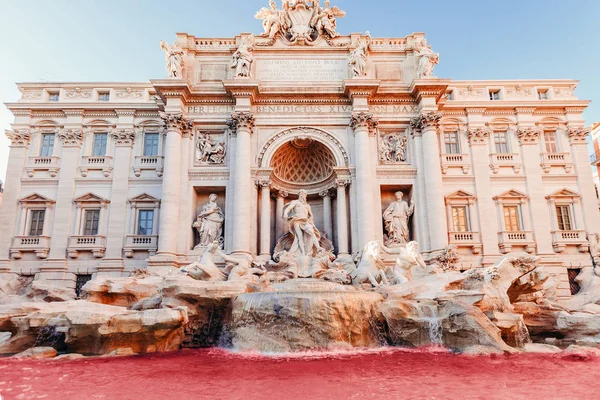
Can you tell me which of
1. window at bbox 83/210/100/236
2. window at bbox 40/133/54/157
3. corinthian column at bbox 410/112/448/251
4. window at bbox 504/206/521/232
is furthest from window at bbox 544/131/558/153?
window at bbox 40/133/54/157

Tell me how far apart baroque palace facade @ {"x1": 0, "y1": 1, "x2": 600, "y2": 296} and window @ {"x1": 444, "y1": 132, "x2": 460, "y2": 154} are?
114 millimetres

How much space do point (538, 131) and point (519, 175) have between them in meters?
2.79

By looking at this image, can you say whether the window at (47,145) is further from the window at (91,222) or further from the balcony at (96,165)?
the window at (91,222)

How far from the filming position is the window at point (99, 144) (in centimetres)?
2153

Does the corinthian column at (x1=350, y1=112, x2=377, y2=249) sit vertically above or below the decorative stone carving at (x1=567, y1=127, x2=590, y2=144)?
below

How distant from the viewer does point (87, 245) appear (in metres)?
19.8

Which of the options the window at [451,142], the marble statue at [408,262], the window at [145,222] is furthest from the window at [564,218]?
the window at [145,222]

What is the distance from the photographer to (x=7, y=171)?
68.7 ft

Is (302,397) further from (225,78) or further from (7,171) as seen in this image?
(7,171)

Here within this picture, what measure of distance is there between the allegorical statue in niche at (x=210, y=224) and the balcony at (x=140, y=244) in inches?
93.7

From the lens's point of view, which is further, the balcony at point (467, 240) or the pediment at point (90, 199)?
the pediment at point (90, 199)

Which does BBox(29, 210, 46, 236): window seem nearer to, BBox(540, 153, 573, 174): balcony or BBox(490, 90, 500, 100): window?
BBox(490, 90, 500, 100): window

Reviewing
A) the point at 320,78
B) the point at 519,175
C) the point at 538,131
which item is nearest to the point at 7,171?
the point at 320,78

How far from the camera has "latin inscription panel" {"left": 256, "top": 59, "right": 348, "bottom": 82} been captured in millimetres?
21094
